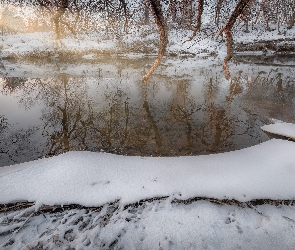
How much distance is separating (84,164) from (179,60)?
13.5 metres

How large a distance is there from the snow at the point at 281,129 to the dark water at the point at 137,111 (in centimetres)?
22

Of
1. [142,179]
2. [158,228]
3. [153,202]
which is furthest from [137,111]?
[158,228]

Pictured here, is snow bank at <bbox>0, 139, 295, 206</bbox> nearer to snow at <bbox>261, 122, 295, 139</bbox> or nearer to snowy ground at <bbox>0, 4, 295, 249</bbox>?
snowy ground at <bbox>0, 4, 295, 249</bbox>

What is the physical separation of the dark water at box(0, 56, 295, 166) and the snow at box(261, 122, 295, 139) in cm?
22

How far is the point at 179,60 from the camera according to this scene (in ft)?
50.5

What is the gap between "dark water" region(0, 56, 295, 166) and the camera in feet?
16.4

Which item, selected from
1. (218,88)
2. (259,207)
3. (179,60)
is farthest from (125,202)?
(179,60)

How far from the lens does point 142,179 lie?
3213mm

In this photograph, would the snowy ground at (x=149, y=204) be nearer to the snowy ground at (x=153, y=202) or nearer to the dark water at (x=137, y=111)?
the snowy ground at (x=153, y=202)

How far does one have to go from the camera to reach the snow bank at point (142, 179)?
2889 millimetres

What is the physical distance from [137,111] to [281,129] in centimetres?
395

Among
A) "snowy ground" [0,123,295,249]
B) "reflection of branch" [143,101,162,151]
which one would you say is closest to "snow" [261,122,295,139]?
"snowy ground" [0,123,295,249]

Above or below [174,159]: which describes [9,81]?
above

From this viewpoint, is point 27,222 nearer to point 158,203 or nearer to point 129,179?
point 129,179
